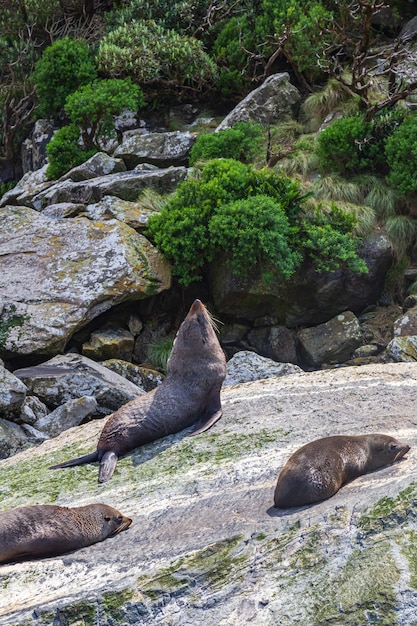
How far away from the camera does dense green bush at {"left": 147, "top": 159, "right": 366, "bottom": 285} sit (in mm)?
10297

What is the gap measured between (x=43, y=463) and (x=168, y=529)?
189 centimetres

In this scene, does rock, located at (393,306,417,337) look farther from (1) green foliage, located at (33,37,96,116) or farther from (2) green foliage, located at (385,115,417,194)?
(1) green foliage, located at (33,37,96,116)

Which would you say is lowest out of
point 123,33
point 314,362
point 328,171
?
point 314,362

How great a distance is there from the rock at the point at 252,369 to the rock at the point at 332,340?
0.83m

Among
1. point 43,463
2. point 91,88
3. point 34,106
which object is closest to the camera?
point 43,463

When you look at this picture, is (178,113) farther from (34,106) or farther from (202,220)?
(202,220)

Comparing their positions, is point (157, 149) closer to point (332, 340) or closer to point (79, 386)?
point (332, 340)

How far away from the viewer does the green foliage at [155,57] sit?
14.4 metres

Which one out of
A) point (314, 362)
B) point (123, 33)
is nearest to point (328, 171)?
point (314, 362)

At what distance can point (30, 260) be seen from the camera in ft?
34.7

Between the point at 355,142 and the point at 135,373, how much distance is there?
505cm

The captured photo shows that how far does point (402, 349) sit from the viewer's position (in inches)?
380

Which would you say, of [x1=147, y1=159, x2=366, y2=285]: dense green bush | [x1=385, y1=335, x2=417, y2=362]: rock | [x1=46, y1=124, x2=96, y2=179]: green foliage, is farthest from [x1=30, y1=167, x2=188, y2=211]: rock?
[x1=385, y1=335, x2=417, y2=362]: rock

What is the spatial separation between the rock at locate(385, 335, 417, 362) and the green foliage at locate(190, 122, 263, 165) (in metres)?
4.41
